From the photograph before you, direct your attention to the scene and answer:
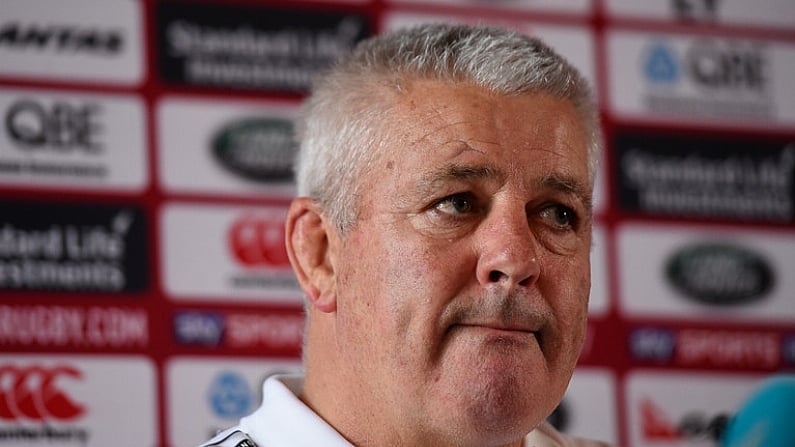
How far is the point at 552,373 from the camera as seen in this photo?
5.16 ft

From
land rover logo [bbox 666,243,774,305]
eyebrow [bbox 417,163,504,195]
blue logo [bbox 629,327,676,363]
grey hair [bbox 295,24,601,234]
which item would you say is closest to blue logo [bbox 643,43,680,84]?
land rover logo [bbox 666,243,774,305]

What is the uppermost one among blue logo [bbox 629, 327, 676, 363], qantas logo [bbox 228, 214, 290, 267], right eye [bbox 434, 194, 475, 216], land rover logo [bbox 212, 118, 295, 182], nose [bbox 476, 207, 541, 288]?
right eye [bbox 434, 194, 475, 216]

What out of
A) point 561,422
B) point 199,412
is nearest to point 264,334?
point 199,412

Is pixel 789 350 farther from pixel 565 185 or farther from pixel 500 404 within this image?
pixel 500 404

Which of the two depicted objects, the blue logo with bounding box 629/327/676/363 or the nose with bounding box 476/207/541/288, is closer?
the nose with bounding box 476/207/541/288

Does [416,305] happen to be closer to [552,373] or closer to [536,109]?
[552,373]

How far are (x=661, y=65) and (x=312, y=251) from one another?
1.86 meters

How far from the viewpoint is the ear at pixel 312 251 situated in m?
1.70

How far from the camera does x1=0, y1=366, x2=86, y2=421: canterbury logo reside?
→ 8.68ft

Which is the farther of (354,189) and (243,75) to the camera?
(243,75)

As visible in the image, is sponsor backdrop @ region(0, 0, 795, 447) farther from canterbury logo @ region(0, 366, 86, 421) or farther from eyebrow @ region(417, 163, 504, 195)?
eyebrow @ region(417, 163, 504, 195)

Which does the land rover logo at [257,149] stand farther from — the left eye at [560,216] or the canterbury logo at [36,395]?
the left eye at [560,216]

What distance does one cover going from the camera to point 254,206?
2896 millimetres

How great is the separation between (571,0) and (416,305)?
75.5 inches
